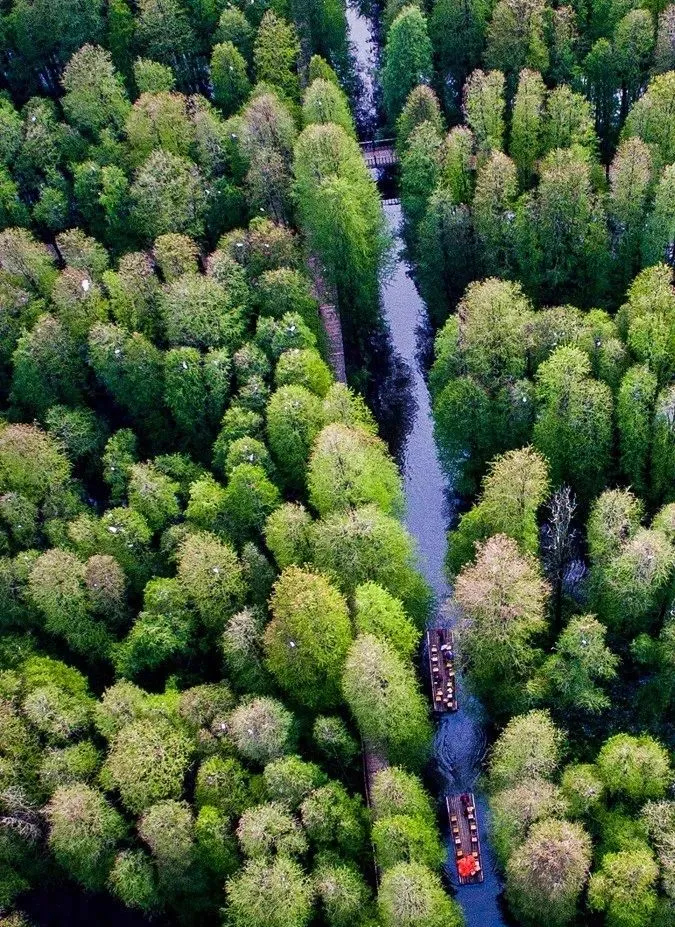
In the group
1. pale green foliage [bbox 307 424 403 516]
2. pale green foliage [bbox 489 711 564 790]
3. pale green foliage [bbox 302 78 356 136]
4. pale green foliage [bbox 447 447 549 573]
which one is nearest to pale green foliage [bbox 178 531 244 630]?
pale green foliage [bbox 307 424 403 516]

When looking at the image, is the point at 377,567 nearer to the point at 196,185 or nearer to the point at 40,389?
the point at 40,389

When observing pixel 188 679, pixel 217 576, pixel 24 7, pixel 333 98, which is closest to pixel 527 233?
pixel 333 98

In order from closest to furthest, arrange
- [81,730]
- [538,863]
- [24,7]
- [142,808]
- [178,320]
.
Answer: [538,863]
[142,808]
[81,730]
[178,320]
[24,7]

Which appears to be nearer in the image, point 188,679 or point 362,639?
point 362,639

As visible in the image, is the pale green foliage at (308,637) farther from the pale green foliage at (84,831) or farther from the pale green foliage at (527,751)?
the pale green foliage at (84,831)

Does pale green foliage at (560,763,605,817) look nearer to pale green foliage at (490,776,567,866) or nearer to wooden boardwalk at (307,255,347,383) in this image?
pale green foliage at (490,776,567,866)
